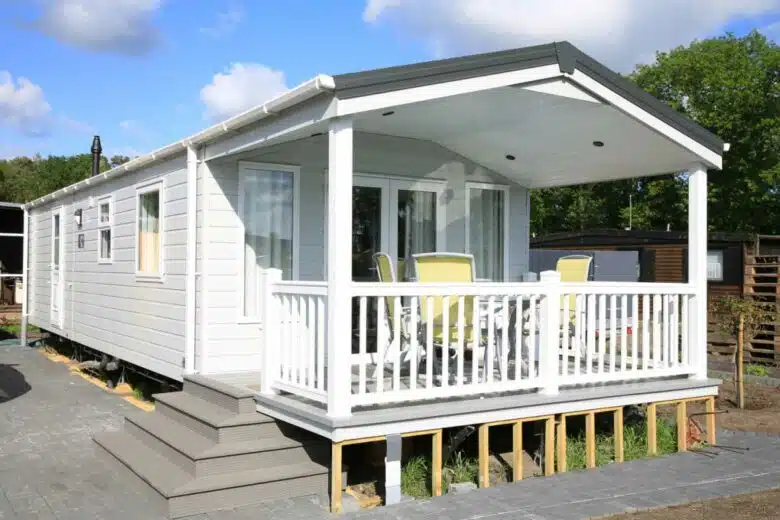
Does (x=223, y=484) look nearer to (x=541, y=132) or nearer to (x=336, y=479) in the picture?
(x=336, y=479)

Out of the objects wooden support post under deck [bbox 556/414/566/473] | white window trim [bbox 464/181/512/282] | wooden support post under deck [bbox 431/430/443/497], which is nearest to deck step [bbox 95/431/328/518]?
wooden support post under deck [bbox 431/430/443/497]

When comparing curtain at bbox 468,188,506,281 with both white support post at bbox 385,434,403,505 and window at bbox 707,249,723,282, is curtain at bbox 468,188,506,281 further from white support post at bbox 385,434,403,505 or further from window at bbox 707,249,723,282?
window at bbox 707,249,723,282

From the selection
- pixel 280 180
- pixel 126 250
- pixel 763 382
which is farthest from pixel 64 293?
pixel 763 382

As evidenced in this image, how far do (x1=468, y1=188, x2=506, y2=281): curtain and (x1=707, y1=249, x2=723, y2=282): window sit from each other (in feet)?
25.8

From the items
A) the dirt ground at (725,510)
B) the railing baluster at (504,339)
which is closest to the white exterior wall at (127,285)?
the railing baluster at (504,339)

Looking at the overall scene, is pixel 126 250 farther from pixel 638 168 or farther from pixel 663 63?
pixel 663 63

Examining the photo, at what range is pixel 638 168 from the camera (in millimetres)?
7488

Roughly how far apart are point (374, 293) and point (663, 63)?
102ft

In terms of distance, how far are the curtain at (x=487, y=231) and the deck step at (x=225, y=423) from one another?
11.8 feet

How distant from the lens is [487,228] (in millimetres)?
8477

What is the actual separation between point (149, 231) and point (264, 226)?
6.01ft

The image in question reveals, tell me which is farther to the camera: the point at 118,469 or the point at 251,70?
the point at 251,70

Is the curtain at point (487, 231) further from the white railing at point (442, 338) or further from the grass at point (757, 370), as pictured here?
the grass at point (757, 370)

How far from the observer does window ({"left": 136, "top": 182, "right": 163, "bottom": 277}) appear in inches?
309
